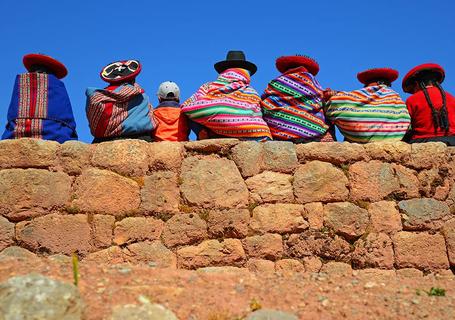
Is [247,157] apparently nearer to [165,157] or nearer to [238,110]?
[238,110]

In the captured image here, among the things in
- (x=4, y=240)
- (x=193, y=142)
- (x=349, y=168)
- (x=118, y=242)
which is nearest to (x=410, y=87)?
(x=349, y=168)

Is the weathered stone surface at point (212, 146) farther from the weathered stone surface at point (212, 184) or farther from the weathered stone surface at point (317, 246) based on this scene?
the weathered stone surface at point (317, 246)

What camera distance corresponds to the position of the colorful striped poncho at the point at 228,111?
5.59 m

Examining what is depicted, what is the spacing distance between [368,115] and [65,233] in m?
3.22

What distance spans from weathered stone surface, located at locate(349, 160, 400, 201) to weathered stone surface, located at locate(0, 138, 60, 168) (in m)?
2.91

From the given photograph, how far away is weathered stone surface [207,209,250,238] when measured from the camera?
510 centimetres

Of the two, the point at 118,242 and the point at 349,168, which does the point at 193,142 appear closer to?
the point at 118,242

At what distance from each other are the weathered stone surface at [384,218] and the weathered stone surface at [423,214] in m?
0.07

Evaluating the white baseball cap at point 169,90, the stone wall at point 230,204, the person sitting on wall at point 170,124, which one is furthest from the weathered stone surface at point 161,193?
the white baseball cap at point 169,90

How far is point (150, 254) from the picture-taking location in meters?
4.98

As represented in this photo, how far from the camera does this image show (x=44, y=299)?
326 cm

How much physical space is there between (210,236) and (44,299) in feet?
6.77

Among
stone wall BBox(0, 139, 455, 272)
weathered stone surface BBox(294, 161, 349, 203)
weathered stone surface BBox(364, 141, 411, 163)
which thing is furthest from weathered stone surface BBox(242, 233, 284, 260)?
weathered stone surface BBox(364, 141, 411, 163)

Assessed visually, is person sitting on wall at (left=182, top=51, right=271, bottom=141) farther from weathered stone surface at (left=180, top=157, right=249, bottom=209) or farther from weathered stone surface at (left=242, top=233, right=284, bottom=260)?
weathered stone surface at (left=242, top=233, right=284, bottom=260)
